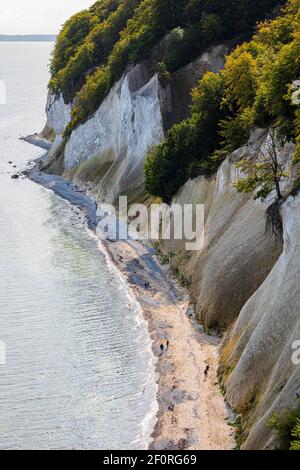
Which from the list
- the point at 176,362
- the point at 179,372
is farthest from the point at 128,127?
the point at 179,372

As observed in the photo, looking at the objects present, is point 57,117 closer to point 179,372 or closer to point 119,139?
point 119,139

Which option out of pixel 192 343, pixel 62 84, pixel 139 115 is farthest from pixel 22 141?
pixel 192 343

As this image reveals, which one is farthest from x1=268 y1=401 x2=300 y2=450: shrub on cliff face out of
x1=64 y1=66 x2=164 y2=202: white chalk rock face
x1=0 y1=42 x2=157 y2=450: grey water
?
x1=64 y1=66 x2=164 y2=202: white chalk rock face

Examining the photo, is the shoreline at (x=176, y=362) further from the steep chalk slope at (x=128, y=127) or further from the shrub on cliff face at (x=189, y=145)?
the steep chalk slope at (x=128, y=127)

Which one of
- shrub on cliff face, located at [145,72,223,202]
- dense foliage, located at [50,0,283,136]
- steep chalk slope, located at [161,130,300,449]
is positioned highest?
dense foliage, located at [50,0,283,136]

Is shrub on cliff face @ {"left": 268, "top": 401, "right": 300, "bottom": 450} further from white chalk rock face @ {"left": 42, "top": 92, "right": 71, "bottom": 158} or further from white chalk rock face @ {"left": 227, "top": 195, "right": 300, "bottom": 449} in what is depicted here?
white chalk rock face @ {"left": 42, "top": 92, "right": 71, "bottom": 158}
